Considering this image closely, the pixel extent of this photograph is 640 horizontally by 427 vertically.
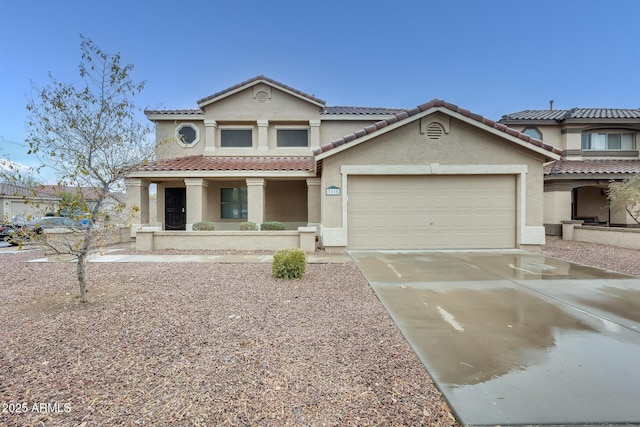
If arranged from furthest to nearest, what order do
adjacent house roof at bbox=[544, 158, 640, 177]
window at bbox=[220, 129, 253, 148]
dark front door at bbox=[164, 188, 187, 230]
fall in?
window at bbox=[220, 129, 253, 148] → dark front door at bbox=[164, 188, 187, 230] → adjacent house roof at bbox=[544, 158, 640, 177]

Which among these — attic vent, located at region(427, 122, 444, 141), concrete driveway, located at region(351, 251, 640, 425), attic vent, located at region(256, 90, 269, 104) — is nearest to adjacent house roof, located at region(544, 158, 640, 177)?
attic vent, located at region(427, 122, 444, 141)

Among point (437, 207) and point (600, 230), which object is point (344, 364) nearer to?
point (437, 207)

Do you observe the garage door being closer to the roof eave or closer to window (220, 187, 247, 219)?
the roof eave

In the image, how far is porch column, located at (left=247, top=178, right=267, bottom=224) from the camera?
14.4 metres

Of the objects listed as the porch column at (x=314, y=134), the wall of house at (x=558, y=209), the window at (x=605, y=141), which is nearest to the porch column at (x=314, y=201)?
the porch column at (x=314, y=134)

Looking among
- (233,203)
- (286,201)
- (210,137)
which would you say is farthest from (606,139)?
(210,137)

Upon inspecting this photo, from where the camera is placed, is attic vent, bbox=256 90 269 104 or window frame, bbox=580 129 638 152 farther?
window frame, bbox=580 129 638 152

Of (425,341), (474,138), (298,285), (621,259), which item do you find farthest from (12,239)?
(621,259)

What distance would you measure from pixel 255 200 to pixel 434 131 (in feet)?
26.9

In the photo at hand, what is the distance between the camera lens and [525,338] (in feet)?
13.3

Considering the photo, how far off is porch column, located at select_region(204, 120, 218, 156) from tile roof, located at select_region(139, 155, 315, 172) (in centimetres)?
46

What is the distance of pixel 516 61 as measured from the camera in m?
26.7

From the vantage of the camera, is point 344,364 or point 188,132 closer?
point 344,364

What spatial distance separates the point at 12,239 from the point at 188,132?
43.5 ft
